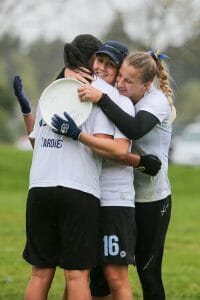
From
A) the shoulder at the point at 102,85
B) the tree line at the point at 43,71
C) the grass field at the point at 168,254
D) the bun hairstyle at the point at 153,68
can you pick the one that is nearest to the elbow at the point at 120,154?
the shoulder at the point at 102,85

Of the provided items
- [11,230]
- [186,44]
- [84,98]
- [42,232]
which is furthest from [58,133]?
[186,44]

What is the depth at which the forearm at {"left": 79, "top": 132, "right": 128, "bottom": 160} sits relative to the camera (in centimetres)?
536

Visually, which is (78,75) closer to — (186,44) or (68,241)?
(68,241)

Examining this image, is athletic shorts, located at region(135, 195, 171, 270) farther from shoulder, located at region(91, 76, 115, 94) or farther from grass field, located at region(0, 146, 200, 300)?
grass field, located at region(0, 146, 200, 300)

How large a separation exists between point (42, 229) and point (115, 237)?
477 mm

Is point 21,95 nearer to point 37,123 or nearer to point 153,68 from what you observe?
point 37,123

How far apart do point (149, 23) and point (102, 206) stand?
24306 mm

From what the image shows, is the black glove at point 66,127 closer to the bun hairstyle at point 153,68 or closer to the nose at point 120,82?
the nose at point 120,82

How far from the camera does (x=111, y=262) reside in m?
5.54

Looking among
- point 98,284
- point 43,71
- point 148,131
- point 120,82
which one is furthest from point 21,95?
point 43,71

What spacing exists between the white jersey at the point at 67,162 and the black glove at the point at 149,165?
296mm

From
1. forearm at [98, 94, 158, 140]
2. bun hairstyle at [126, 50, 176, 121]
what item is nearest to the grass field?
bun hairstyle at [126, 50, 176, 121]

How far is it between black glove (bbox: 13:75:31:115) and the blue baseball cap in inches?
29.0

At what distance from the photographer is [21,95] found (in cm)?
614
